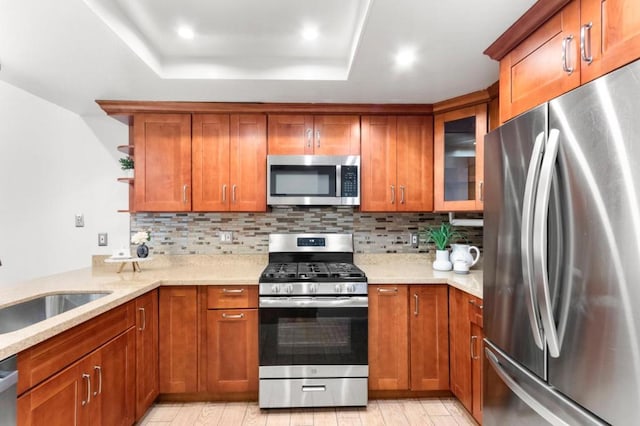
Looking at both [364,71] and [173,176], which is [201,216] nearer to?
[173,176]

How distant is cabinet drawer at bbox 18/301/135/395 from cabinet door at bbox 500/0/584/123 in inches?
87.1

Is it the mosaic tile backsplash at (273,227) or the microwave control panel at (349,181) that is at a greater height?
the microwave control panel at (349,181)

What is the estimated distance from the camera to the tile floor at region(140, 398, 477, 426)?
2025 mm

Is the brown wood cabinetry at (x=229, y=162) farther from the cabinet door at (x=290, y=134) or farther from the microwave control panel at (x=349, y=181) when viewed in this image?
the microwave control panel at (x=349, y=181)

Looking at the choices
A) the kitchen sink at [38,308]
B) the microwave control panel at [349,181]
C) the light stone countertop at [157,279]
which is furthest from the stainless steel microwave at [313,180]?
the kitchen sink at [38,308]

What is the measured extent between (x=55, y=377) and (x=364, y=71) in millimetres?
2153

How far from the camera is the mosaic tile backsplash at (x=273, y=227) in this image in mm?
2779

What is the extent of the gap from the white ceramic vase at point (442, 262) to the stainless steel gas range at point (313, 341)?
2.33 feet

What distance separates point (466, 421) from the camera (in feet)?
6.70

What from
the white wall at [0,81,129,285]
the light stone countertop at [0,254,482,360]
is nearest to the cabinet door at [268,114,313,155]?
the light stone countertop at [0,254,482,360]

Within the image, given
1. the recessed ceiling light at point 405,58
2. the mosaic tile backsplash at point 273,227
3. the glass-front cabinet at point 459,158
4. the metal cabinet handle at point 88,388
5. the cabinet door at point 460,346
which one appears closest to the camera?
the metal cabinet handle at point 88,388

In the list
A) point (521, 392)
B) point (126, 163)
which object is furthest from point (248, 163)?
point (521, 392)

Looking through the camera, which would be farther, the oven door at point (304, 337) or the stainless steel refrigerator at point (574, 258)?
the oven door at point (304, 337)

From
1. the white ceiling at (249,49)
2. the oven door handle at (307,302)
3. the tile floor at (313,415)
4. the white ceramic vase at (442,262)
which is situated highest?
the white ceiling at (249,49)
